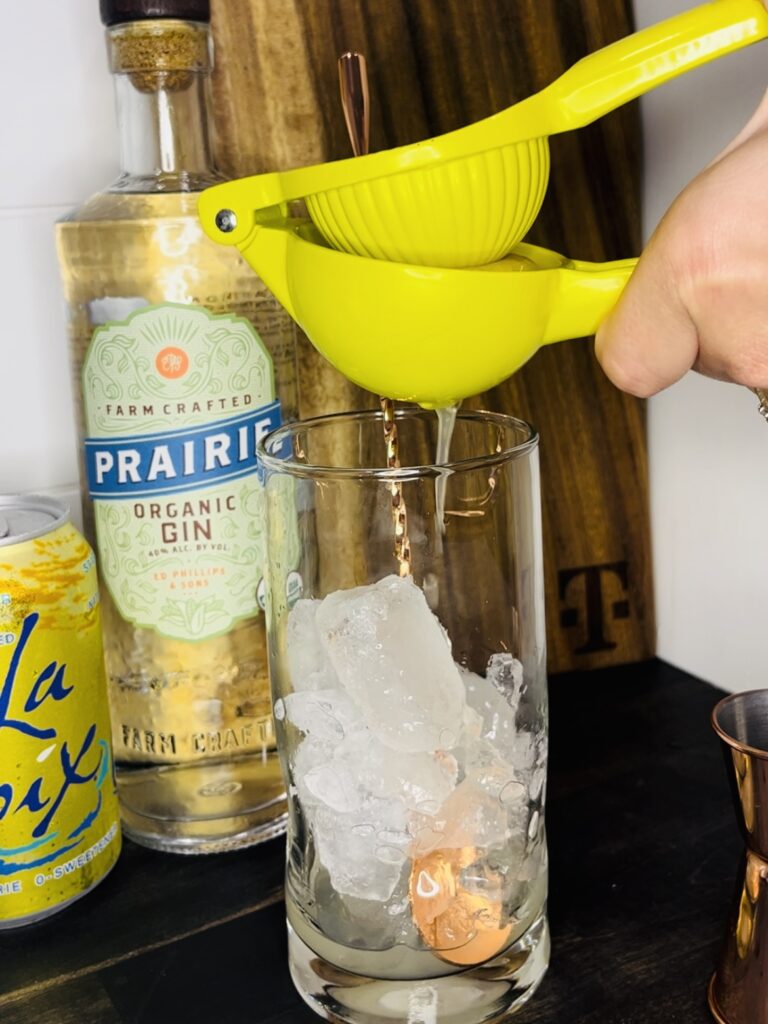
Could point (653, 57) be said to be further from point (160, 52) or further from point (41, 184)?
point (41, 184)

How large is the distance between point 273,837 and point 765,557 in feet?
1.23

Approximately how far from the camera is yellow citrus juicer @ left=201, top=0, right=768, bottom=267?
437 millimetres

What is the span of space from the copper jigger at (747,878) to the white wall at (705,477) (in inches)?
10.7

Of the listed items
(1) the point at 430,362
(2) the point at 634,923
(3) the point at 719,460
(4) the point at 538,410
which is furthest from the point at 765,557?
(1) the point at 430,362

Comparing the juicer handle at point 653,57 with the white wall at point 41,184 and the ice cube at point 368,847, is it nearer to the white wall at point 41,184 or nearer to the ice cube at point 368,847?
the ice cube at point 368,847

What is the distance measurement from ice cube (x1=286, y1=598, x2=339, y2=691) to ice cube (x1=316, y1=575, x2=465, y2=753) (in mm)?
11

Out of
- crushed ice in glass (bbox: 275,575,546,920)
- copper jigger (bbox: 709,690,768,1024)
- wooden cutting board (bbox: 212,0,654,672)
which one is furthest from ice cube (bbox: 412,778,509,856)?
wooden cutting board (bbox: 212,0,654,672)

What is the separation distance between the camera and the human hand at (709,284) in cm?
42

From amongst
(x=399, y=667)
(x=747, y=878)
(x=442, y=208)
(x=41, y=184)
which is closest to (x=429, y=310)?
(x=442, y=208)

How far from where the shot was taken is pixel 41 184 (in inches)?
29.3

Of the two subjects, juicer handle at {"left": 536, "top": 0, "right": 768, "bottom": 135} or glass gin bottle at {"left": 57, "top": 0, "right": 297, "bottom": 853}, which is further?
glass gin bottle at {"left": 57, "top": 0, "right": 297, "bottom": 853}

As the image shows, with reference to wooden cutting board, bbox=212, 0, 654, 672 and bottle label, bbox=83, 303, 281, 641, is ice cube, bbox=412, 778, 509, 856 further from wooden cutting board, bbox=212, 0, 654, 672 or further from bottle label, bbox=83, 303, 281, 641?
wooden cutting board, bbox=212, 0, 654, 672

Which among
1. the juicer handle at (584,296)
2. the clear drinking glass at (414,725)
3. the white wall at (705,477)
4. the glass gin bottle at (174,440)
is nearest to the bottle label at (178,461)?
the glass gin bottle at (174,440)

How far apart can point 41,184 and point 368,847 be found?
479mm
